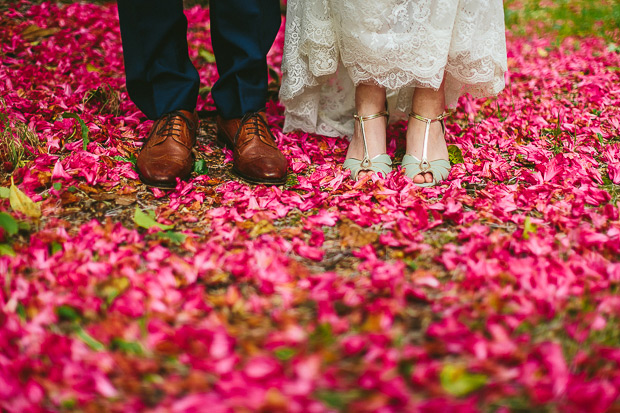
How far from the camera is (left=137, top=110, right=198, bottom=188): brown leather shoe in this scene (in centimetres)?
161

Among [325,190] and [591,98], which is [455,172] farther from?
[591,98]

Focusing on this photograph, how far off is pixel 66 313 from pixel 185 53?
1201 mm

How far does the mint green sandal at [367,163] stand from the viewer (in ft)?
5.80

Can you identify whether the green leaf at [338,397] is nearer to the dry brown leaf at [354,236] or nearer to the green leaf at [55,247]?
the dry brown leaf at [354,236]

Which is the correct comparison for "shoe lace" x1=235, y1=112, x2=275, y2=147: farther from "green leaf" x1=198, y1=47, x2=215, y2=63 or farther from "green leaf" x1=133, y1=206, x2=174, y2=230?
"green leaf" x1=198, y1=47, x2=215, y2=63

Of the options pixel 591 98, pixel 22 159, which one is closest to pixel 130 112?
pixel 22 159

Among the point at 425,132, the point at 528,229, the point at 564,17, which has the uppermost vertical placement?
the point at 564,17

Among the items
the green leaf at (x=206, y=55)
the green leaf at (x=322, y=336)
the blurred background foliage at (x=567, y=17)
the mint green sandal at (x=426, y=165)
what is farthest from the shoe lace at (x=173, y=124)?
the blurred background foliage at (x=567, y=17)

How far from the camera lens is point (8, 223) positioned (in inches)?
48.4

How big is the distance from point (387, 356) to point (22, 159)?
1596 millimetres

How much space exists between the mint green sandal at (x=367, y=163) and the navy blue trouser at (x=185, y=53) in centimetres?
44

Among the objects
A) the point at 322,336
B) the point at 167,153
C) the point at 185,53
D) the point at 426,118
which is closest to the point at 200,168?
the point at 167,153

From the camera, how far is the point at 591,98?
99.3 inches

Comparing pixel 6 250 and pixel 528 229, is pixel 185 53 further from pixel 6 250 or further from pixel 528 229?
pixel 528 229
